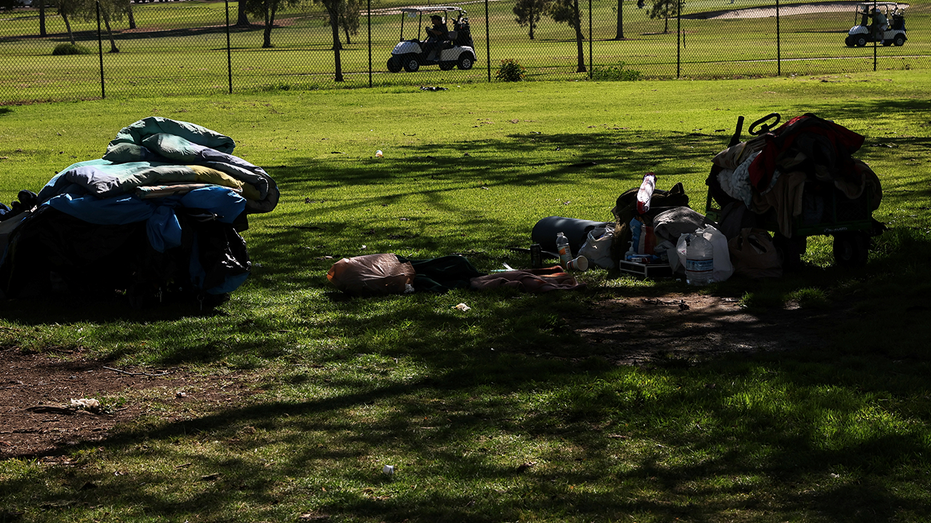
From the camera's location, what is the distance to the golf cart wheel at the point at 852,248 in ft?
26.8

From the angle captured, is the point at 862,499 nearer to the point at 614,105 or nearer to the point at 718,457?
the point at 718,457

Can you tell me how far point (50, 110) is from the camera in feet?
78.7

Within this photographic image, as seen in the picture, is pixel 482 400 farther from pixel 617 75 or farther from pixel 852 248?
pixel 617 75

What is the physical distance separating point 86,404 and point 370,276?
2.92m

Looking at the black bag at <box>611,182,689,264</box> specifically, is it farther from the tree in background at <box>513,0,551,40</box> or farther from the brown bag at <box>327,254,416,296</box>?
the tree in background at <box>513,0,551,40</box>

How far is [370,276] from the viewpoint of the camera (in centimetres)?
786

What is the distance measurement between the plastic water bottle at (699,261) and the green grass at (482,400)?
0.15 m

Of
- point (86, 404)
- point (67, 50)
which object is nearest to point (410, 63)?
point (67, 50)

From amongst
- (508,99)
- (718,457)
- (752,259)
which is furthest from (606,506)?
(508,99)

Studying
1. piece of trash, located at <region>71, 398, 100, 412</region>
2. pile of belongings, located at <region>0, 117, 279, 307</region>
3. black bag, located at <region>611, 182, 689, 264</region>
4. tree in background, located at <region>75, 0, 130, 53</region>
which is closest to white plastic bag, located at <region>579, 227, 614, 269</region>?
black bag, located at <region>611, 182, 689, 264</region>

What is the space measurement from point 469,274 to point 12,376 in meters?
3.86

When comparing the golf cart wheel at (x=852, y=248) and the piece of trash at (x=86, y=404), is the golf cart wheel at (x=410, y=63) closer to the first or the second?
the golf cart wheel at (x=852, y=248)

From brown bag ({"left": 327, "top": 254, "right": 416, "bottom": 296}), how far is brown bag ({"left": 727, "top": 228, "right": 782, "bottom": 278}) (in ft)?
9.79

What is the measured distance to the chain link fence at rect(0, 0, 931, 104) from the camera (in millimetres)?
33688
